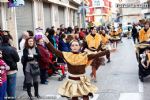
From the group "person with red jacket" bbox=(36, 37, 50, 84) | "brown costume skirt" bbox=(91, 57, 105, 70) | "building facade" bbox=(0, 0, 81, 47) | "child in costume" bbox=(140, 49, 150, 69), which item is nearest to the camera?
"brown costume skirt" bbox=(91, 57, 105, 70)

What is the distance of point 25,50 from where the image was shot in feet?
35.5

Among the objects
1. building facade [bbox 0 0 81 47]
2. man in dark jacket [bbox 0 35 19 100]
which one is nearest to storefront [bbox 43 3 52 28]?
building facade [bbox 0 0 81 47]

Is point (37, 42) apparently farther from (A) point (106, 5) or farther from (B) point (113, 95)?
(A) point (106, 5)

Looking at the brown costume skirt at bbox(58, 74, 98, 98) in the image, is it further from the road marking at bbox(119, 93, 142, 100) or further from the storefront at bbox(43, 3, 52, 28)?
the storefront at bbox(43, 3, 52, 28)

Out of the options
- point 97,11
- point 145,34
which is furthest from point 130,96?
point 97,11

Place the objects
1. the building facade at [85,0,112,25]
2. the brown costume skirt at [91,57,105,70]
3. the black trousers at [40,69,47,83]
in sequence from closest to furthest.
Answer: the brown costume skirt at [91,57,105,70] < the black trousers at [40,69,47,83] < the building facade at [85,0,112,25]

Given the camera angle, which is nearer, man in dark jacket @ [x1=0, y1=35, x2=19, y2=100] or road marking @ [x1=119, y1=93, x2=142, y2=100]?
man in dark jacket @ [x1=0, y1=35, x2=19, y2=100]

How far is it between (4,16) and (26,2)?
509cm

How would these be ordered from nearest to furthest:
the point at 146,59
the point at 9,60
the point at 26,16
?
1. the point at 9,60
2. the point at 146,59
3. the point at 26,16

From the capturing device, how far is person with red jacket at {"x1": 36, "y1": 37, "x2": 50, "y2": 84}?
12868mm

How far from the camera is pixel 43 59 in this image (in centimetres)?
1306

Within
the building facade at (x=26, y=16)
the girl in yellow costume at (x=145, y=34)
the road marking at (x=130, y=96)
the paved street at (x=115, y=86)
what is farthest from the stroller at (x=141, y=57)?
the building facade at (x=26, y=16)

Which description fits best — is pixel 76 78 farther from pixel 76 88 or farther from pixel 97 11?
pixel 97 11

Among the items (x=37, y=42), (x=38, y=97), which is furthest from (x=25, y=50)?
(x=37, y=42)
